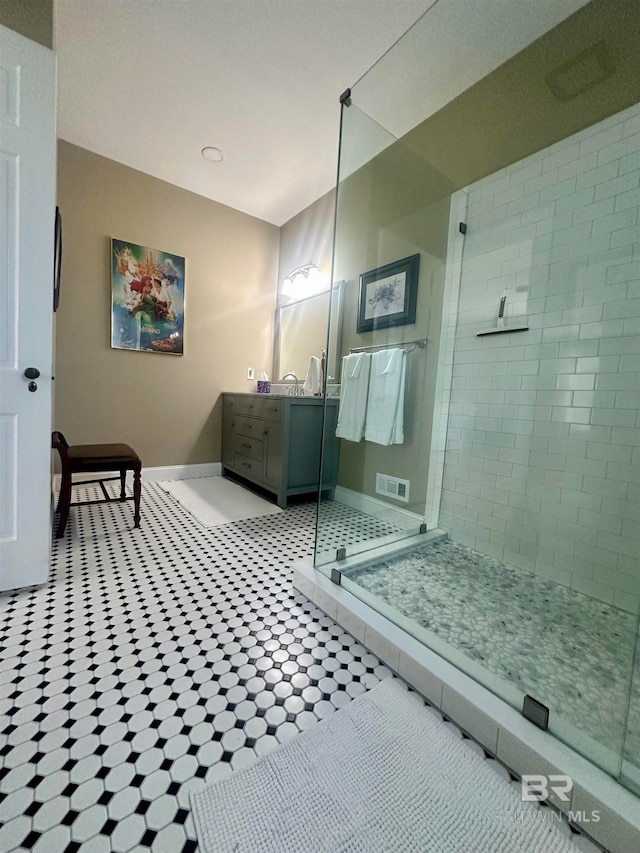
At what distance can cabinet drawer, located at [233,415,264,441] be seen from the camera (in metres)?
2.78

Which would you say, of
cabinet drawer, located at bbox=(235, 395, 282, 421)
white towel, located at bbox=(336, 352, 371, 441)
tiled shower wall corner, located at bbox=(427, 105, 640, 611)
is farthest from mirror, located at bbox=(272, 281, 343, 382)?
tiled shower wall corner, located at bbox=(427, 105, 640, 611)

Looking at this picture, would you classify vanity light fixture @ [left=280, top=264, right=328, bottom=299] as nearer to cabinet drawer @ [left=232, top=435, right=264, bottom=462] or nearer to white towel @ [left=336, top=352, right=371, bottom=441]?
white towel @ [left=336, top=352, right=371, bottom=441]

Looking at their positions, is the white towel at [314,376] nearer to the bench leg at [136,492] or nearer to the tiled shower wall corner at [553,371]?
the tiled shower wall corner at [553,371]

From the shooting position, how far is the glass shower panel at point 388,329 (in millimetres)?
2168

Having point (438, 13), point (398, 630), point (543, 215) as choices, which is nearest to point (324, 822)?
point (398, 630)

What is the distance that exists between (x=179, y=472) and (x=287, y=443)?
1.38 metres

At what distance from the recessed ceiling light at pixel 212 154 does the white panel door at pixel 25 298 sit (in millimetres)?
1416

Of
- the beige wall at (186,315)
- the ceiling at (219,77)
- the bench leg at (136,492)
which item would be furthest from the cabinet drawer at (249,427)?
the ceiling at (219,77)

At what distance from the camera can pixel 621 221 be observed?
1.48 m

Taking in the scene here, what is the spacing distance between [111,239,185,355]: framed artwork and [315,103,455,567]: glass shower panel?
1582 mm

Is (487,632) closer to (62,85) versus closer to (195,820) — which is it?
(195,820)

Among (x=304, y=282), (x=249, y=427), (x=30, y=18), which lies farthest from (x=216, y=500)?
(x=30, y=18)

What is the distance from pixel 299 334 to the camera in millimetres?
3354

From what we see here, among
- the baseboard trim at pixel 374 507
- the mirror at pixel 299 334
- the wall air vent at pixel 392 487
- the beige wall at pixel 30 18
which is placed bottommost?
the baseboard trim at pixel 374 507
